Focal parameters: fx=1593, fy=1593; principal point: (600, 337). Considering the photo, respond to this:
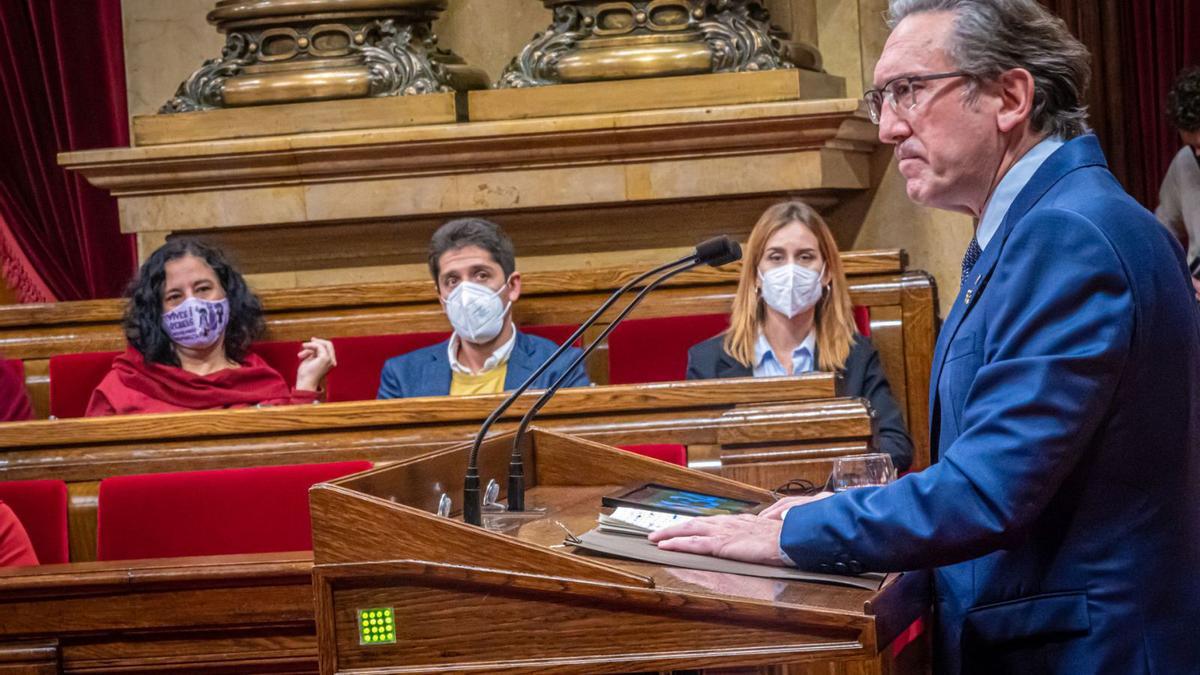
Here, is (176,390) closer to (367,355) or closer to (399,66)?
(367,355)

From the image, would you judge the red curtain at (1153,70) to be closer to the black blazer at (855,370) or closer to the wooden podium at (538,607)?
the black blazer at (855,370)

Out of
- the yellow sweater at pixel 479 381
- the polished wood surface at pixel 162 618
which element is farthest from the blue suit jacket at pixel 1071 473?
the yellow sweater at pixel 479 381

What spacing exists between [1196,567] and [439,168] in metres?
3.40

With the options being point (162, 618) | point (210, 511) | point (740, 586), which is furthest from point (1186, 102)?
point (740, 586)

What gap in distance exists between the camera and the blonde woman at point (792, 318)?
3848 mm

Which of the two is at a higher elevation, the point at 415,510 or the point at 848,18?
the point at 848,18

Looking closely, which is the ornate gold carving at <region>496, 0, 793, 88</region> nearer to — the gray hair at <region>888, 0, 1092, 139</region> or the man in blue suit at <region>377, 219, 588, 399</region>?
the man in blue suit at <region>377, 219, 588, 399</region>

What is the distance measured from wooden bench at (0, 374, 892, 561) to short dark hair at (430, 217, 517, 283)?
117cm

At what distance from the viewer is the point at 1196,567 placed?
1.52m

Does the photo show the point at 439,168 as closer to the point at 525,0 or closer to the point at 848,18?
the point at 525,0

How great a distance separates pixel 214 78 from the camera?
4867 mm

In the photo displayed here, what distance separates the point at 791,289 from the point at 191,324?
5.12 feet

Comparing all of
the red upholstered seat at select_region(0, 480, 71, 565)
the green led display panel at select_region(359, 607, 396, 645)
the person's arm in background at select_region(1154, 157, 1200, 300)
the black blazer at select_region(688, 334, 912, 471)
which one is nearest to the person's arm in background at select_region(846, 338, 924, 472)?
the black blazer at select_region(688, 334, 912, 471)

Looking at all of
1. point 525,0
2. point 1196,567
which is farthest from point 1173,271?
point 525,0
